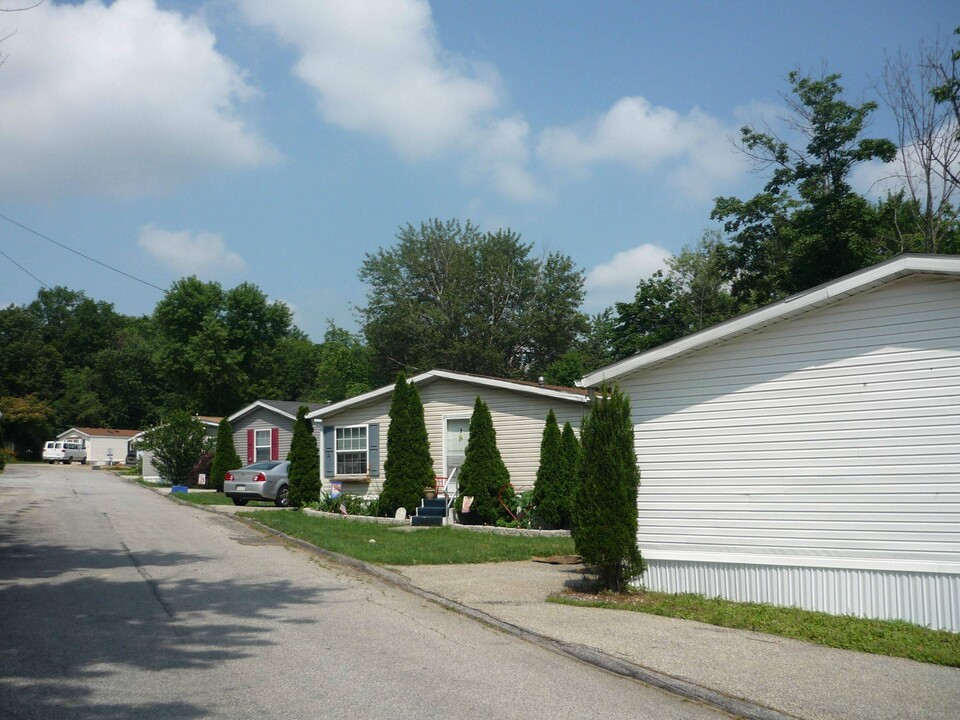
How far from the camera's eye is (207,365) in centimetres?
6384

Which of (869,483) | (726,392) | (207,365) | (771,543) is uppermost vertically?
(207,365)

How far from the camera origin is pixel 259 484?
26.3 meters

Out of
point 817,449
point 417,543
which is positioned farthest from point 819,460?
point 417,543

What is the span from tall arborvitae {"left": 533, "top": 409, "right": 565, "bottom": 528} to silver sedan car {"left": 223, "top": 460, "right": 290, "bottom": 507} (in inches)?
403

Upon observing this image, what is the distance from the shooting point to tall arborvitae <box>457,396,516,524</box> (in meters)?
19.8

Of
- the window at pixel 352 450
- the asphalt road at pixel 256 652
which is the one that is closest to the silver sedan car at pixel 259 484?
the window at pixel 352 450

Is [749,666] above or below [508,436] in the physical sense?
below

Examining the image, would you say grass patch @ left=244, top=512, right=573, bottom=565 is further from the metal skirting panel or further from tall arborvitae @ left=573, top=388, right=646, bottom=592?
the metal skirting panel

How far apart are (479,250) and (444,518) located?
119ft

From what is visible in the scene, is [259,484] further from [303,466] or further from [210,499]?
[210,499]

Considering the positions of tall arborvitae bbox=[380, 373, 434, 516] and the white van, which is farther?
the white van

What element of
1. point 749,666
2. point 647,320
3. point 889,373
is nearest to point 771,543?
point 889,373

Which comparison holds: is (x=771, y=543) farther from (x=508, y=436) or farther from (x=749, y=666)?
(x=508, y=436)

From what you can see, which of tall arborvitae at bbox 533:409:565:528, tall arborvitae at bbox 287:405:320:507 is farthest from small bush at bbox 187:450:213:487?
tall arborvitae at bbox 533:409:565:528
